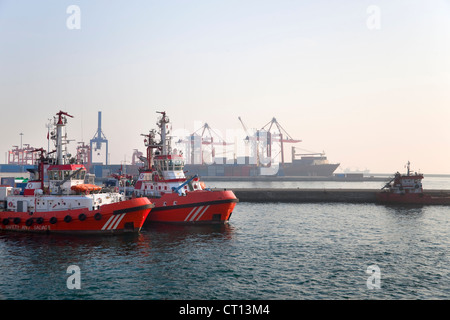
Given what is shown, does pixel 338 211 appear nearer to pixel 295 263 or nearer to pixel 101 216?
pixel 295 263

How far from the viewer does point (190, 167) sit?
7825 inches

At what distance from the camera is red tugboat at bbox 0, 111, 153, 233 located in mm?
29375

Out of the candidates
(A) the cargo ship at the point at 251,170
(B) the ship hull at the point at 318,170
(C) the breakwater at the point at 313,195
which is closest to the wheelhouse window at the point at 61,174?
(C) the breakwater at the point at 313,195

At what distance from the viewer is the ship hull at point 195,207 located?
3506 centimetres

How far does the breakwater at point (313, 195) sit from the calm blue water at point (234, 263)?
2724 centimetres

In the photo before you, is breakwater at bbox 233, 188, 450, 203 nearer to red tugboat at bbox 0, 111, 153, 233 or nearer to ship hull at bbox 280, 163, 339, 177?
red tugboat at bbox 0, 111, 153, 233

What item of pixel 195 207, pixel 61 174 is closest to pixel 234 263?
pixel 195 207

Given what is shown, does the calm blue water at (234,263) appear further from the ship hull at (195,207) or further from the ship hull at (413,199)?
the ship hull at (413,199)

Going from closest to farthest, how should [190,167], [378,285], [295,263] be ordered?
[378,285] < [295,263] < [190,167]

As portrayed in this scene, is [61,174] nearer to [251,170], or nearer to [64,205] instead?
[64,205]

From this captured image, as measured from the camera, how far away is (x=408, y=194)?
58938mm

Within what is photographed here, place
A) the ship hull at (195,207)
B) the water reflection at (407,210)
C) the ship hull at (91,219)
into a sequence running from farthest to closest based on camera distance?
the water reflection at (407,210) < the ship hull at (195,207) < the ship hull at (91,219)
